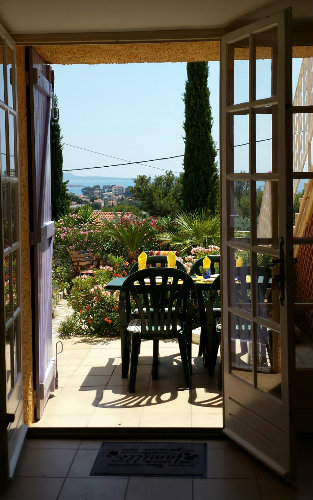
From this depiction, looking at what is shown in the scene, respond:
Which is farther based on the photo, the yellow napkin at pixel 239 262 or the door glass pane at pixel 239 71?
the yellow napkin at pixel 239 262

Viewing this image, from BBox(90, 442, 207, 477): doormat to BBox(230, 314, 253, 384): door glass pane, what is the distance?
0.50m

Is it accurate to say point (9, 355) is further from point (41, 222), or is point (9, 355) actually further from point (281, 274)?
point (281, 274)

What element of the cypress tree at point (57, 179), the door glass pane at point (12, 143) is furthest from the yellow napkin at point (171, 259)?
the cypress tree at point (57, 179)

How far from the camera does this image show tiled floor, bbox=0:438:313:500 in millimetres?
3285

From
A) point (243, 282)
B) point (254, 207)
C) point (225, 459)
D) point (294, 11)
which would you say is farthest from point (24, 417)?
point (294, 11)

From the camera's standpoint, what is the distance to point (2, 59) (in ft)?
11.7

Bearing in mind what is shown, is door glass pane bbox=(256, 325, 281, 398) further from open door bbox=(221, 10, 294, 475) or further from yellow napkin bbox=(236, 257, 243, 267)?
yellow napkin bbox=(236, 257, 243, 267)

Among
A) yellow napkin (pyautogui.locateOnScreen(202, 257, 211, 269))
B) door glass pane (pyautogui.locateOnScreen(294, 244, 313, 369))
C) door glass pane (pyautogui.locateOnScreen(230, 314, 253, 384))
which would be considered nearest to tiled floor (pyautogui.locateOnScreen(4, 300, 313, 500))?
door glass pane (pyautogui.locateOnScreen(230, 314, 253, 384))

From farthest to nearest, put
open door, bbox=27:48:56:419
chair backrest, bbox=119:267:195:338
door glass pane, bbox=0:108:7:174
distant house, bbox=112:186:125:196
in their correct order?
1. distant house, bbox=112:186:125:196
2. chair backrest, bbox=119:267:195:338
3. open door, bbox=27:48:56:419
4. door glass pane, bbox=0:108:7:174

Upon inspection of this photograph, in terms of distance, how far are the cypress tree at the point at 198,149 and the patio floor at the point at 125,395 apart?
721 centimetres

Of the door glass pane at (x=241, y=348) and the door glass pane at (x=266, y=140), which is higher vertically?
the door glass pane at (x=266, y=140)

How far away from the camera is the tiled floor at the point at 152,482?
10.8 feet

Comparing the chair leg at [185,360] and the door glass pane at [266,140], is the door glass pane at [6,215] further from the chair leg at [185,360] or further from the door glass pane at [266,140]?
the chair leg at [185,360]

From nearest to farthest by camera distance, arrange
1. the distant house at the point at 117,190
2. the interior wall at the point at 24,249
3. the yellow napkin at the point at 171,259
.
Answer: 1. the interior wall at the point at 24,249
2. the yellow napkin at the point at 171,259
3. the distant house at the point at 117,190
